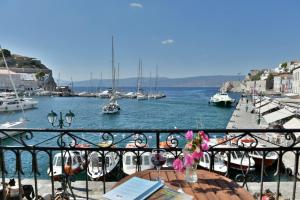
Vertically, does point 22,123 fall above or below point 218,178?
below

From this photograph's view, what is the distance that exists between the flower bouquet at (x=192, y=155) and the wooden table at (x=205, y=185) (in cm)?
11

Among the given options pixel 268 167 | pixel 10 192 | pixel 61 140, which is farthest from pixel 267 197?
pixel 268 167

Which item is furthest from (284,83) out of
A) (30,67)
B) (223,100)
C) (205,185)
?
(30,67)

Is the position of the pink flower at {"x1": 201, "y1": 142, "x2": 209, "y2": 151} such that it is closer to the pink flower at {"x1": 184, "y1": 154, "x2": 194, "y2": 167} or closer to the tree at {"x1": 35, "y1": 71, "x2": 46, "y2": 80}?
the pink flower at {"x1": 184, "y1": 154, "x2": 194, "y2": 167}

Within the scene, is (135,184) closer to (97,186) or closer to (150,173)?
(150,173)

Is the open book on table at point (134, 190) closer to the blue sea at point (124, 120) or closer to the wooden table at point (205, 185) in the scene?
the wooden table at point (205, 185)

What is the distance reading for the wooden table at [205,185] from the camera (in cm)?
251

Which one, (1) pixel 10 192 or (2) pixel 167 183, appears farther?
(1) pixel 10 192

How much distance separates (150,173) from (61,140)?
131 cm

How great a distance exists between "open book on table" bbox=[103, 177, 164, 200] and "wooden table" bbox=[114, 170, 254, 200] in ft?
0.49

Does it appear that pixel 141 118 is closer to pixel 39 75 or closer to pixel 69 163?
pixel 69 163

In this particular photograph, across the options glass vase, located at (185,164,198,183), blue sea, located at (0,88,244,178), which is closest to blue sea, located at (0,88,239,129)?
blue sea, located at (0,88,244,178)

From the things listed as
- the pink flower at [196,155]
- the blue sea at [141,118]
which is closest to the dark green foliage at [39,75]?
the blue sea at [141,118]

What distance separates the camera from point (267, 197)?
21.5ft
